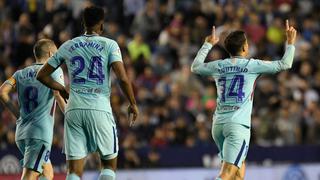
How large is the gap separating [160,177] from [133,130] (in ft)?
6.68

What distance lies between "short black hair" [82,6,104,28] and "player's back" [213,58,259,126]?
1919 mm

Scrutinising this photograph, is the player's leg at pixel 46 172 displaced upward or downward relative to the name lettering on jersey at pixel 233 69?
downward

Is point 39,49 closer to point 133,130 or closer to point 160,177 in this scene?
point 160,177

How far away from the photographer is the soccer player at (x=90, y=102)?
38.8 feet

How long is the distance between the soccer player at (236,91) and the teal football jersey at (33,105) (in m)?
2.19

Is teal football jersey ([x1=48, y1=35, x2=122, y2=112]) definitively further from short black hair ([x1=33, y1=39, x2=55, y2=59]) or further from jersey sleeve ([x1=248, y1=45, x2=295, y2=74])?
jersey sleeve ([x1=248, y1=45, x2=295, y2=74])

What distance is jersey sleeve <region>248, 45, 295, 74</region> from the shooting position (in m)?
12.8

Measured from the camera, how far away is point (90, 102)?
1186 cm

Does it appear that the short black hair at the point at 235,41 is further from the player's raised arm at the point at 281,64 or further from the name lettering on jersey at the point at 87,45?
the name lettering on jersey at the point at 87,45

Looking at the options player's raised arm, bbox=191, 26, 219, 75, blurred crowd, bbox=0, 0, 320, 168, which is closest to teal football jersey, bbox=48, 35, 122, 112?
player's raised arm, bbox=191, 26, 219, 75

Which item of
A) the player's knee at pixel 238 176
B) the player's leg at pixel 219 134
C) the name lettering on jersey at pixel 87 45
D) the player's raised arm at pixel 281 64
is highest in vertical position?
the name lettering on jersey at pixel 87 45

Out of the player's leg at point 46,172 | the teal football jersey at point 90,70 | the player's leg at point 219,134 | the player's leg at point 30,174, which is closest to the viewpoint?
the teal football jersey at point 90,70

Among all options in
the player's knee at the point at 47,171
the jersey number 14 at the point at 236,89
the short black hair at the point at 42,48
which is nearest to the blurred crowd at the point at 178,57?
the player's knee at the point at 47,171

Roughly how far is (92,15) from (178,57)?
39.7 feet
